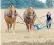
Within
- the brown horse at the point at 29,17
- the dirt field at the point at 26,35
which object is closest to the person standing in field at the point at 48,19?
the dirt field at the point at 26,35

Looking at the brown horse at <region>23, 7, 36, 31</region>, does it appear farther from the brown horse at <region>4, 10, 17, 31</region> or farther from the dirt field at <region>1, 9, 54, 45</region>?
the brown horse at <region>4, 10, 17, 31</region>

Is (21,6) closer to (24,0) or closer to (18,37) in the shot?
(24,0)

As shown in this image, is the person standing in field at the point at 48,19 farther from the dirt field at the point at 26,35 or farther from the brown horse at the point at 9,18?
the brown horse at the point at 9,18

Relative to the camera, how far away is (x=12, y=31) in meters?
3.38

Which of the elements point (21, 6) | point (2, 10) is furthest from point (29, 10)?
point (2, 10)

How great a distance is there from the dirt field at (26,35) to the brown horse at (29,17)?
6 cm

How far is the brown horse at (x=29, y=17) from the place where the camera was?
334 cm

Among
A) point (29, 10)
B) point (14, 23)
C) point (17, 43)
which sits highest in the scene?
point (29, 10)

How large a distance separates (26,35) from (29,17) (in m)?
0.30

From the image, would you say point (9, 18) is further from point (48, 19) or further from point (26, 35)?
point (48, 19)

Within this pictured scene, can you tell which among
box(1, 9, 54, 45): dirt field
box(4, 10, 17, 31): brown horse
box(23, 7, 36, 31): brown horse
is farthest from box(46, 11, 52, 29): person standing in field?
box(4, 10, 17, 31): brown horse

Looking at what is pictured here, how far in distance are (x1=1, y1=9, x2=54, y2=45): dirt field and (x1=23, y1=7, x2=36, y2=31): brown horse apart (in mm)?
62

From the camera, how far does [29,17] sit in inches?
133

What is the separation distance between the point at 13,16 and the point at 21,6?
225mm
